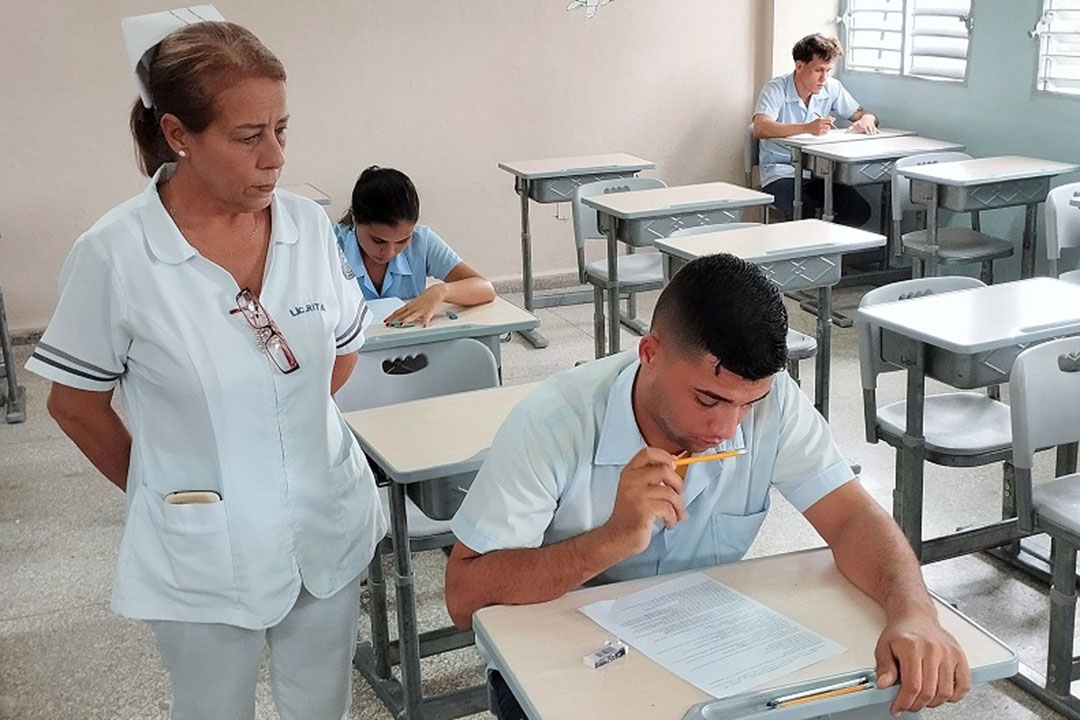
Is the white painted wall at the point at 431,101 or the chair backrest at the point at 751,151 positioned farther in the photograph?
the chair backrest at the point at 751,151

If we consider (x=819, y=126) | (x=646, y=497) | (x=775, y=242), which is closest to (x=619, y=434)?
(x=646, y=497)

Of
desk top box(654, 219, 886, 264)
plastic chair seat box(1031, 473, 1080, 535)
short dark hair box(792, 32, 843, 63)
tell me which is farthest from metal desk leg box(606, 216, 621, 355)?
plastic chair seat box(1031, 473, 1080, 535)

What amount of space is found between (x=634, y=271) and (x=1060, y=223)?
162 cm

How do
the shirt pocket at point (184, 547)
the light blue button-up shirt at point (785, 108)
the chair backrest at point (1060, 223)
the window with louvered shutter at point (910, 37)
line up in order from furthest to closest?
the light blue button-up shirt at point (785, 108) → the window with louvered shutter at point (910, 37) → the chair backrest at point (1060, 223) → the shirt pocket at point (184, 547)

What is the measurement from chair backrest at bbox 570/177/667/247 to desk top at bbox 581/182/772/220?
1.9 inches

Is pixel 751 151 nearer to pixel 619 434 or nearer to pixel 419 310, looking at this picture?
pixel 419 310

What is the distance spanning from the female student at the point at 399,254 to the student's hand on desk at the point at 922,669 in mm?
1865

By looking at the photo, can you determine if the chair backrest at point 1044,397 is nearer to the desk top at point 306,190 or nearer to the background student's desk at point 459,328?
the background student's desk at point 459,328

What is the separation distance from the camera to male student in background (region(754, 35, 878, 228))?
588 cm

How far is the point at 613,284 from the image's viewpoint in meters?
4.51

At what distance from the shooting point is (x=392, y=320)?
295 centimetres

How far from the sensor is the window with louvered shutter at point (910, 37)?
18.1 feet

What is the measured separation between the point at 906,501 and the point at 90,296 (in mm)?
2123

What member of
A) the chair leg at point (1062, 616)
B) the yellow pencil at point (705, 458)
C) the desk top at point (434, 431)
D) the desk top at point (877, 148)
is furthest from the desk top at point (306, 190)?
the yellow pencil at point (705, 458)
